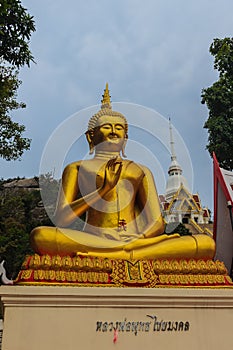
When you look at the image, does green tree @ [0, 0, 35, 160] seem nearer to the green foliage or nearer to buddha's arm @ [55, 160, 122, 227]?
the green foliage

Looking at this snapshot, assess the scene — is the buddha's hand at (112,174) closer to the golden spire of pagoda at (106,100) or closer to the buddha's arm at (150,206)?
the buddha's arm at (150,206)

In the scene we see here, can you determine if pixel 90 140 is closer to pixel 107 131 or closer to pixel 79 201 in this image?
pixel 107 131

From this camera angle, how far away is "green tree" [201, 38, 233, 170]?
37.9 feet

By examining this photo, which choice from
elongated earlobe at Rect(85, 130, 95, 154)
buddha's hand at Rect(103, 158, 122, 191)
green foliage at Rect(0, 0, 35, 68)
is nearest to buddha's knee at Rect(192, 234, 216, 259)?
buddha's hand at Rect(103, 158, 122, 191)

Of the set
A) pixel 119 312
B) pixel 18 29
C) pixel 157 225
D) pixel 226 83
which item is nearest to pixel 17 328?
pixel 119 312

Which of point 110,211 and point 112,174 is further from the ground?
point 112,174

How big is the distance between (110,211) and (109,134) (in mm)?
1300

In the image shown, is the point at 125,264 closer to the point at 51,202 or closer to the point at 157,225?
the point at 157,225

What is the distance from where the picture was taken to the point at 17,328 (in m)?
3.85

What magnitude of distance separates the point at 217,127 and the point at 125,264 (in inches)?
310

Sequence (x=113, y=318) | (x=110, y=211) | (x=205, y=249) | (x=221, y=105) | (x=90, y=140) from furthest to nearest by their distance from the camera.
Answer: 1. (x=221, y=105)
2. (x=90, y=140)
3. (x=110, y=211)
4. (x=205, y=249)
5. (x=113, y=318)

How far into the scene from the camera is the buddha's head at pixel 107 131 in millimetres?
6266

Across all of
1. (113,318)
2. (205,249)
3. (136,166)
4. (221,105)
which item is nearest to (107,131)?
(136,166)

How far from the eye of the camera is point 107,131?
6277 millimetres
